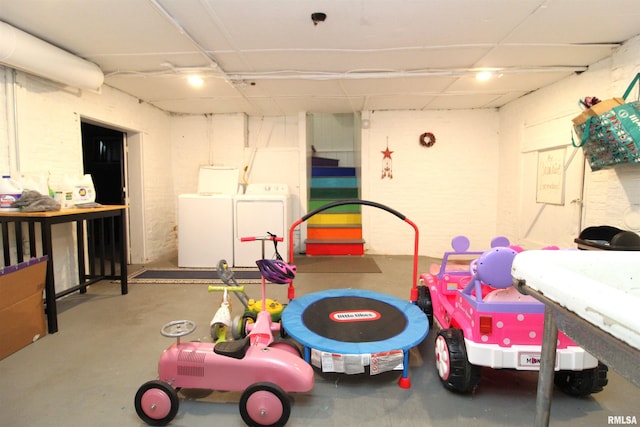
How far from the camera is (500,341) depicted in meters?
1.62

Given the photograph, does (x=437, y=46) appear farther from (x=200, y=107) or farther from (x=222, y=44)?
(x=200, y=107)

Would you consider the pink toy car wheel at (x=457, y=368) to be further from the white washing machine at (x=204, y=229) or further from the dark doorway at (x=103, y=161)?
the dark doorway at (x=103, y=161)

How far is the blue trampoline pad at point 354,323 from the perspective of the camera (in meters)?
1.75

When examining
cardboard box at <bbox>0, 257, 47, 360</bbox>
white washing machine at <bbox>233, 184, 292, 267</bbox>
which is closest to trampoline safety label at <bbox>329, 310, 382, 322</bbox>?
cardboard box at <bbox>0, 257, 47, 360</bbox>

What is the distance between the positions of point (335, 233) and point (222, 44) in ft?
11.5

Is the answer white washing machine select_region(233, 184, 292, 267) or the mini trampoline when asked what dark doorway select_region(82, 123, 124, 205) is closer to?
white washing machine select_region(233, 184, 292, 267)

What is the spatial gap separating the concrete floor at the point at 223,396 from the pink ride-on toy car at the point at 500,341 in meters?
0.13

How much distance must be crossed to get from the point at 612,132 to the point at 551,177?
1422 mm

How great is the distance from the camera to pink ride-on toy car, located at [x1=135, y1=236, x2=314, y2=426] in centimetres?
148

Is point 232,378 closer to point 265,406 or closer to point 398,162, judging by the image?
point 265,406

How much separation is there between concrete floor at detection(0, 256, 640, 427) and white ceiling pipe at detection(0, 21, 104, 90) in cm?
222

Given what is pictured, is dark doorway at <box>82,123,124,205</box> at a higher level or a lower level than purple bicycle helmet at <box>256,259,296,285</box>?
higher

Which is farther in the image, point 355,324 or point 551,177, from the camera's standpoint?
point 551,177

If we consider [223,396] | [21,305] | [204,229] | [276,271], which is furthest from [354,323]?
Result: [204,229]
